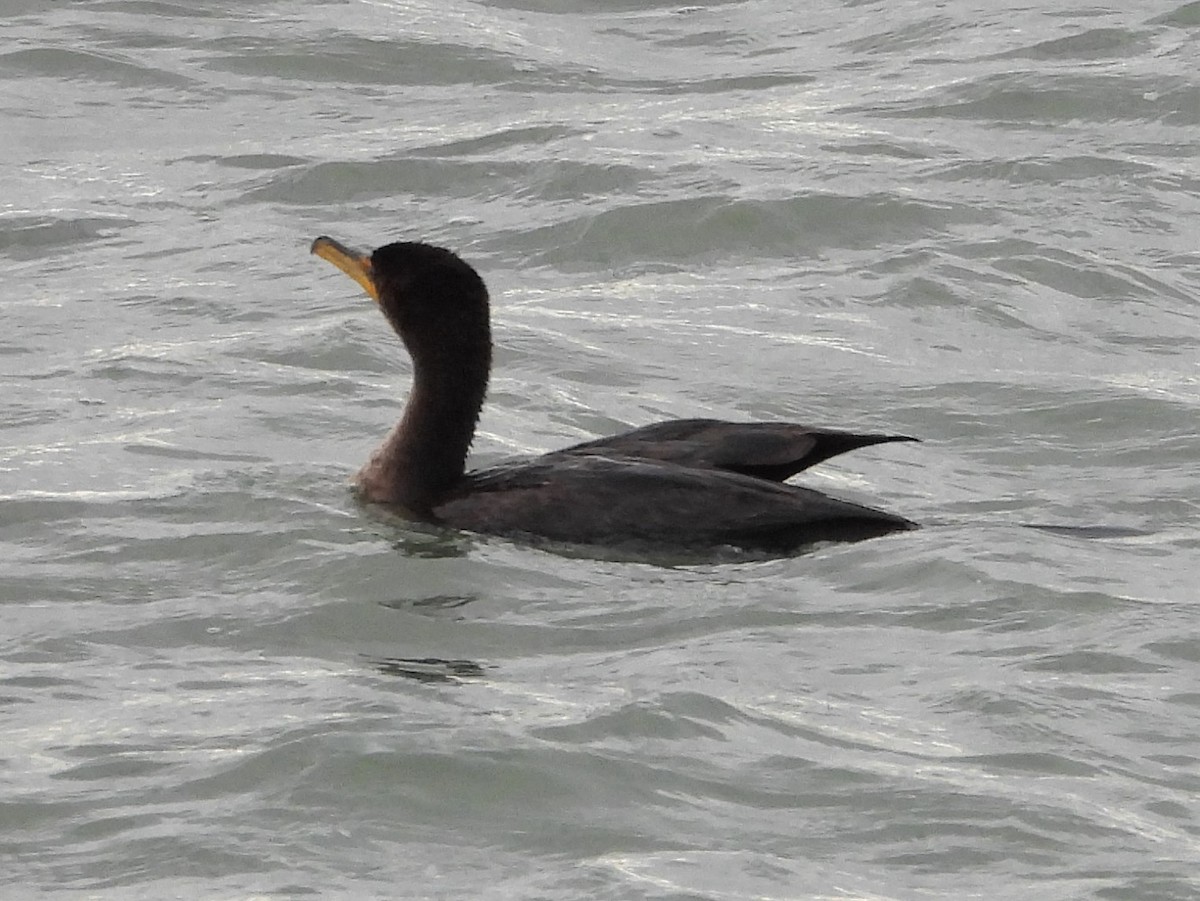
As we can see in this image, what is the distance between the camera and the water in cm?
718

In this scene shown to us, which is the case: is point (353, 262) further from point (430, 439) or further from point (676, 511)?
point (676, 511)

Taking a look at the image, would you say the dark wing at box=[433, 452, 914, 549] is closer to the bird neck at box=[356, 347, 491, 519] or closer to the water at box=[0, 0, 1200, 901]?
the water at box=[0, 0, 1200, 901]

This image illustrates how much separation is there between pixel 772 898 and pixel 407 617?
2.49 metres

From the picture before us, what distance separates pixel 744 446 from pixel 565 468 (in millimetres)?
632

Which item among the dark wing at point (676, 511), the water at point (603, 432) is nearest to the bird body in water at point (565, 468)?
the dark wing at point (676, 511)

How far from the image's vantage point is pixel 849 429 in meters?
11.4

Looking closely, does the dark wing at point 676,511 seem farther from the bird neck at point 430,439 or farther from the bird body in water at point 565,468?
the bird neck at point 430,439

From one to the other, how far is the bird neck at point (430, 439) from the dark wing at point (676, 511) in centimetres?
48

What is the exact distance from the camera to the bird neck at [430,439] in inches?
397

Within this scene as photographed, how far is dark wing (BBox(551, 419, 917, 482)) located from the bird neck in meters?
0.44

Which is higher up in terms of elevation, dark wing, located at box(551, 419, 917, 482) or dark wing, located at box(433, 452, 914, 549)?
dark wing, located at box(551, 419, 917, 482)

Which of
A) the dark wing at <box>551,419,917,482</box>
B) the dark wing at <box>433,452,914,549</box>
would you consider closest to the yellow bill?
the dark wing at <box>551,419,917,482</box>

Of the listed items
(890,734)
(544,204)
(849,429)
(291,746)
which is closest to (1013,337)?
(849,429)

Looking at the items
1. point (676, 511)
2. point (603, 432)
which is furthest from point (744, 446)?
point (603, 432)
